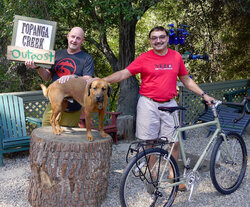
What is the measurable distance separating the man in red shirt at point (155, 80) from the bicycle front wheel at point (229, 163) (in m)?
0.61

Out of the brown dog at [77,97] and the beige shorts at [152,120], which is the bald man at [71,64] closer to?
the brown dog at [77,97]

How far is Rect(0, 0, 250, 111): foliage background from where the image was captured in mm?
5527

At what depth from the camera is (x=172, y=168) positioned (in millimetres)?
2939

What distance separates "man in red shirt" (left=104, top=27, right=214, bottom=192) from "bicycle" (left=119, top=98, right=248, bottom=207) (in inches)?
7.5

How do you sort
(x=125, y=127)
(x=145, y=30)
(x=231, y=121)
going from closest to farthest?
(x=231, y=121)
(x=125, y=127)
(x=145, y=30)

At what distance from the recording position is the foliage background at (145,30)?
5.53 meters

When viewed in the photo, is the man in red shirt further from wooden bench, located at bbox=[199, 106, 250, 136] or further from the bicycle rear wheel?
wooden bench, located at bbox=[199, 106, 250, 136]

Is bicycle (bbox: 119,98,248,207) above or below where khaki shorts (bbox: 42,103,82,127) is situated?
below

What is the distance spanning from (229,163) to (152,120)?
1.16m

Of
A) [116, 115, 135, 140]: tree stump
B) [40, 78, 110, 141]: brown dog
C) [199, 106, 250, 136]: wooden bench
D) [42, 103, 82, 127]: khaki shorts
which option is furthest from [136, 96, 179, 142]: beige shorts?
[116, 115, 135, 140]: tree stump

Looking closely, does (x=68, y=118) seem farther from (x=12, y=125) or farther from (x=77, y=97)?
(x=12, y=125)

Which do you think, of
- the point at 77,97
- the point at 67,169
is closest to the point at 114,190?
the point at 67,169

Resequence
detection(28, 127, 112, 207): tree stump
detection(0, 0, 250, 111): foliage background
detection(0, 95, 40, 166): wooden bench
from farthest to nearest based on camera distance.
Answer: detection(0, 0, 250, 111): foliage background → detection(0, 95, 40, 166): wooden bench → detection(28, 127, 112, 207): tree stump

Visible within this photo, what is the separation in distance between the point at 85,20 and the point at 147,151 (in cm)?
523
